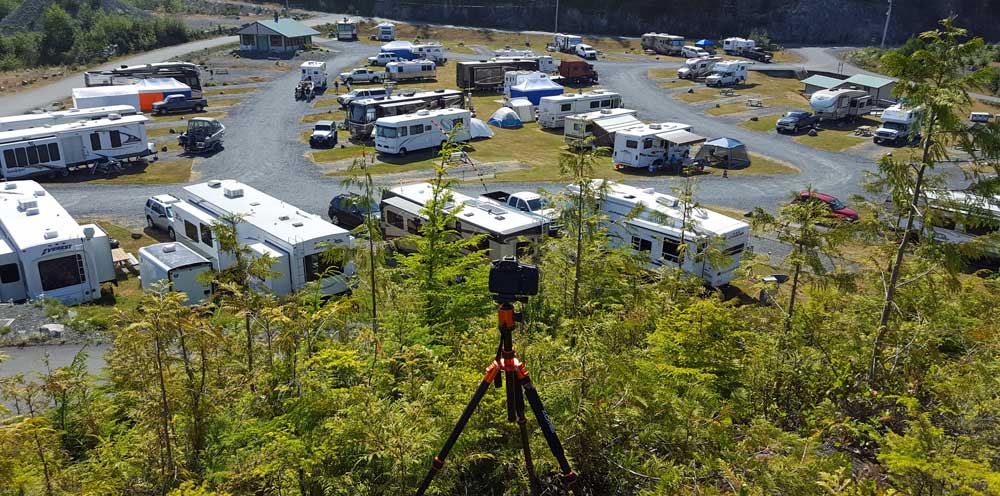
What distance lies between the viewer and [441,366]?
7.62 meters

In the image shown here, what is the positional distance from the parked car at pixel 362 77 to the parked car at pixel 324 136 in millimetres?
18882

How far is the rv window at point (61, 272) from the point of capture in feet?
61.2

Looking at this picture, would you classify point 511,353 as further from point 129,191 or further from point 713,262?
point 129,191

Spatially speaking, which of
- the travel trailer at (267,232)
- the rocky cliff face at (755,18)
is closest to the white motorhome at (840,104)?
the travel trailer at (267,232)

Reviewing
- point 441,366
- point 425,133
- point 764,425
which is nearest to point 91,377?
point 441,366

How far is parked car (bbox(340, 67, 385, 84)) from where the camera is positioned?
186 feet

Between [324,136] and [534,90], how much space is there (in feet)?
59.1

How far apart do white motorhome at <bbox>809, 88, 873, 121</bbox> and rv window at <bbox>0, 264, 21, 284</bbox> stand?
46362 millimetres

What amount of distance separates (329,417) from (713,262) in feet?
29.5

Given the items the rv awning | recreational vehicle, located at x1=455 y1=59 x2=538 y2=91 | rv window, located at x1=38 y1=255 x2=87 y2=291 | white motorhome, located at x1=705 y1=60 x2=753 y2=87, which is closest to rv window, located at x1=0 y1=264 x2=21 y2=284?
rv window, located at x1=38 y1=255 x2=87 y2=291

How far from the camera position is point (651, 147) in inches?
1364

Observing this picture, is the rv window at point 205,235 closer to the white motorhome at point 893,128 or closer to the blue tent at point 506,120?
the blue tent at point 506,120

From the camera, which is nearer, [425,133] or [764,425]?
[764,425]

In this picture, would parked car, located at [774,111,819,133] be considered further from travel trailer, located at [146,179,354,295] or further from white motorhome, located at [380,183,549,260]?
travel trailer, located at [146,179,354,295]
